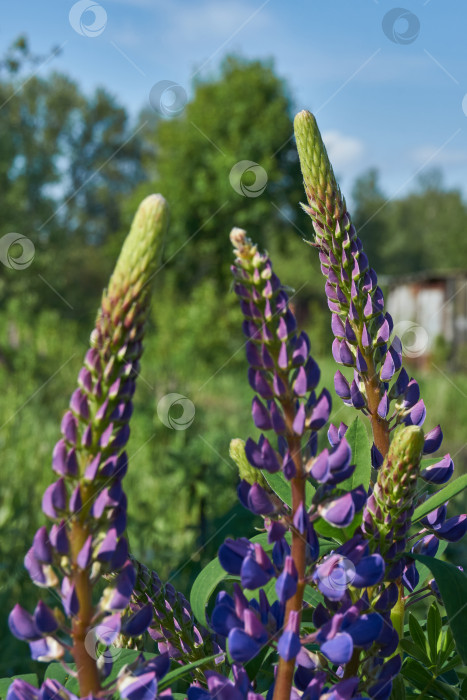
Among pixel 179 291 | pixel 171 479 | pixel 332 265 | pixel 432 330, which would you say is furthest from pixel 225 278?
pixel 332 265

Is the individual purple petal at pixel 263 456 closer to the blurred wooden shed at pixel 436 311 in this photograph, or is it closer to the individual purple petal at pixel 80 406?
the individual purple petal at pixel 80 406

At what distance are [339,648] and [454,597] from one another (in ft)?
0.34

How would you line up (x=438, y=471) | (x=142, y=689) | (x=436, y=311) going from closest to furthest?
(x=142, y=689) → (x=438, y=471) → (x=436, y=311)

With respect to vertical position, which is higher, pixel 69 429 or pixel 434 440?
pixel 434 440

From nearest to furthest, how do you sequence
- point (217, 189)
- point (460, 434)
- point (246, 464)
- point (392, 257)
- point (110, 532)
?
point (110, 532)
point (246, 464)
point (460, 434)
point (217, 189)
point (392, 257)

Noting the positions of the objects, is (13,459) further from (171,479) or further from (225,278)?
(225,278)

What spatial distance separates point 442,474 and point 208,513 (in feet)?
8.73

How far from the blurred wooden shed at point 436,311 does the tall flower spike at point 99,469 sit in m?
17.2

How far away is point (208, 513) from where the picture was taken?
3.26 m

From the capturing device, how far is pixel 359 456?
634mm
